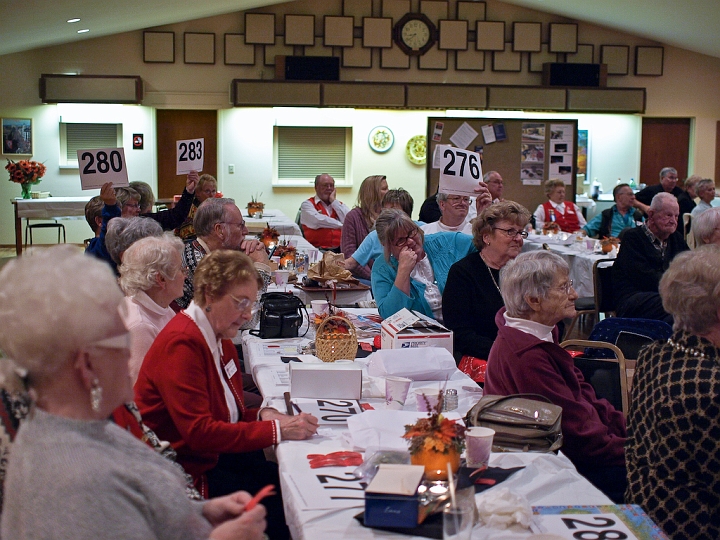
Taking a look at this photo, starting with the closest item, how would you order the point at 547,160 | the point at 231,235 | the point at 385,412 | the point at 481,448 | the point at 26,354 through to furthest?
the point at 26,354, the point at 481,448, the point at 385,412, the point at 231,235, the point at 547,160

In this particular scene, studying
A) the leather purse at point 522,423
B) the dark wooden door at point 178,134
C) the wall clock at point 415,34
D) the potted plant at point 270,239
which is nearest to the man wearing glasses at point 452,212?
the potted plant at point 270,239

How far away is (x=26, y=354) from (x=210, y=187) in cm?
635

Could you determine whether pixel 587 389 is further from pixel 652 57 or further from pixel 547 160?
pixel 652 57

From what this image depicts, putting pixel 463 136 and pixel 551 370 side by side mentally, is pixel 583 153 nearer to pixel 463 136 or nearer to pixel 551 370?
pixel 463 136

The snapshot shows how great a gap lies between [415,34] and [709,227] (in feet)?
34.0

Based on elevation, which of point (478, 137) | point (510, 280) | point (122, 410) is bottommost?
point (122, 410)

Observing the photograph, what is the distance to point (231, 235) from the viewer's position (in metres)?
4.43

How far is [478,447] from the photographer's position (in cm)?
203

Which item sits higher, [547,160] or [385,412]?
[547,160]

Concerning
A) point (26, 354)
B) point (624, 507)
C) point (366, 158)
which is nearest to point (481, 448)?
point (624, 507)

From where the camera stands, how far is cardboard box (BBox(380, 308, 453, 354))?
3.10m

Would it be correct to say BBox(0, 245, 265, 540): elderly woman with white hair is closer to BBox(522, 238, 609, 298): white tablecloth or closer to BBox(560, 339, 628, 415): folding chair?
BBox(560, 339, 628, 415): folding chair

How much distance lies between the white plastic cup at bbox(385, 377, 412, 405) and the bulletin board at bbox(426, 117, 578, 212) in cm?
1003

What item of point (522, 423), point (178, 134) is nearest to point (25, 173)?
point (178, 134)
